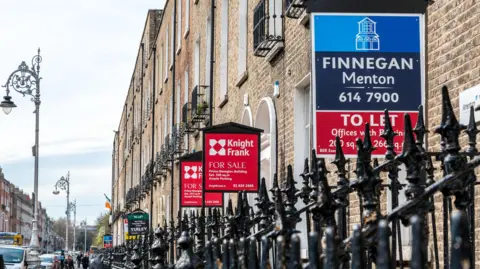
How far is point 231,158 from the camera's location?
42.5ft

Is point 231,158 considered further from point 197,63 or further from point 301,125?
point 197,63

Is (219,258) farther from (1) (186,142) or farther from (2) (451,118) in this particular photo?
(1) (186,142)

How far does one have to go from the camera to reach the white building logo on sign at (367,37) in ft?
19.9

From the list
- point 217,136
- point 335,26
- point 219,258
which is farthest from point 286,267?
point 217,136

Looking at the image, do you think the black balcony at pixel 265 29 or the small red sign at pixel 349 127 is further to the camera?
the black balcony at pixel 265 29

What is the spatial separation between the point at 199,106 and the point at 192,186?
3.06 m

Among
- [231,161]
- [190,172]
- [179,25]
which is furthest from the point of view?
[179,25]

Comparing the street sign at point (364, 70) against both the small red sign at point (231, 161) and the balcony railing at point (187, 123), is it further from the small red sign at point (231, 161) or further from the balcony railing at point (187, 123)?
the balcony railing at point (187, 123)

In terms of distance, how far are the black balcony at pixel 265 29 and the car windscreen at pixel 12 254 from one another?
1197cm

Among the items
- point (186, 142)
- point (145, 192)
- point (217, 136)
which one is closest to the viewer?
point (217, 136)

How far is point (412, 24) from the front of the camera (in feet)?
20.3

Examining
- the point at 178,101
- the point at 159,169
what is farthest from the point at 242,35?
the point at 159,169

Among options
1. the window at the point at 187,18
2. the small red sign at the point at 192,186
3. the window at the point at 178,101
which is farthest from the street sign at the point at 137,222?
the small red sign at the point at 192,186

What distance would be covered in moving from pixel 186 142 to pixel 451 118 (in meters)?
22.0
